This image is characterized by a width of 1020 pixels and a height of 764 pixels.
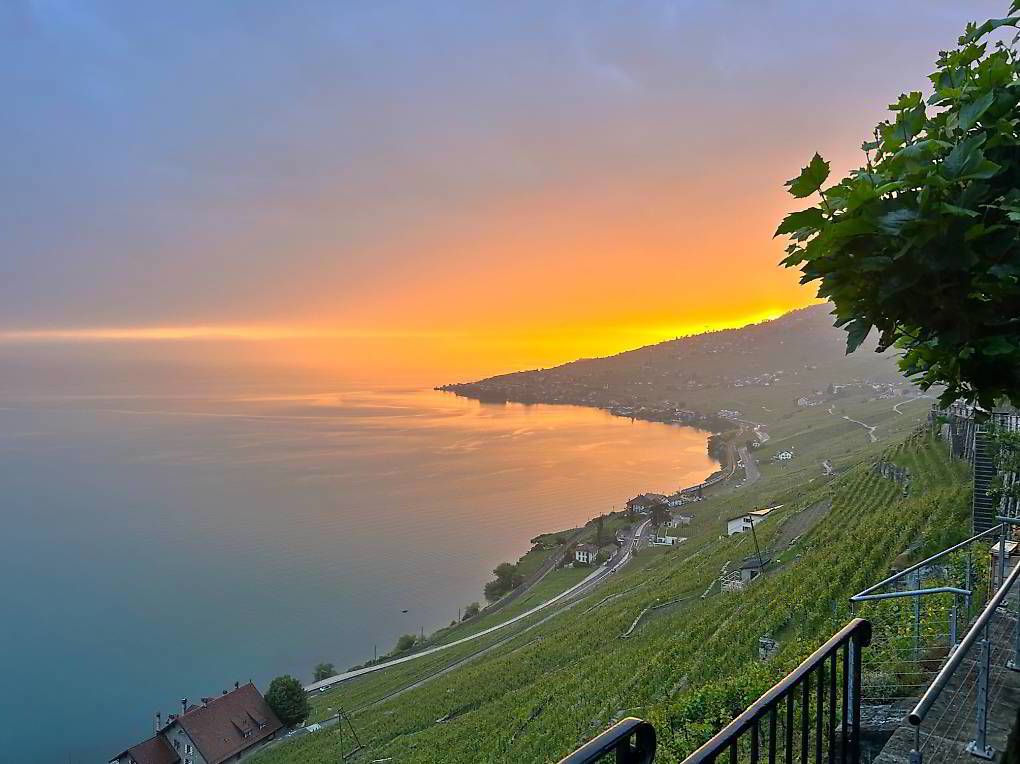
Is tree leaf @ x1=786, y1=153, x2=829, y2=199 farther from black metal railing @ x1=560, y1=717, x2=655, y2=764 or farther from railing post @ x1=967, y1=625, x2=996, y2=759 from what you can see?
railing post @ x1=967, y1=625, x2=996, y2=759

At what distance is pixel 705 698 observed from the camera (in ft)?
29.7

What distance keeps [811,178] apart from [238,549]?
217 feet

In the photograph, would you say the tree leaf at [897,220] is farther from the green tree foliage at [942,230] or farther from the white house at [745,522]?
the white house at [745,522]

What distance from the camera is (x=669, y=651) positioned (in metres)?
17.2

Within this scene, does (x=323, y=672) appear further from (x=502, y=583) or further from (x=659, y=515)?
(x=659, y=515)

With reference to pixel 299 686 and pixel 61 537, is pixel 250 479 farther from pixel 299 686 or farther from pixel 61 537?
pixel 299 686

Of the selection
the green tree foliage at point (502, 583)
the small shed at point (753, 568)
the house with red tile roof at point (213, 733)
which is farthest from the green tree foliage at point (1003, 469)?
the green tree foliage at point (502, 583)

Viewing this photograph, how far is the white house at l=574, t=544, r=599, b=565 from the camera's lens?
174 ft

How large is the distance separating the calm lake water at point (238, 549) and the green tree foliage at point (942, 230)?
41859 mm

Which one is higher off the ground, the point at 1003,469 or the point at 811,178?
the point at 811,178

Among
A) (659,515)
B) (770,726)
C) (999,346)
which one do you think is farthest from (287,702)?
(659,515)

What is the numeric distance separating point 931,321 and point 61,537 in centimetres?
8145

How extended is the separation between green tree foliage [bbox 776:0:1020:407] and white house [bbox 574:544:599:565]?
53.0 metres

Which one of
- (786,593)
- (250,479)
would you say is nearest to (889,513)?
(786,593)
